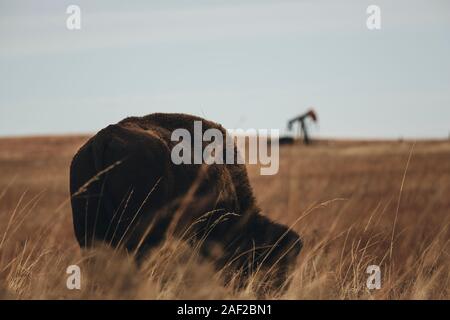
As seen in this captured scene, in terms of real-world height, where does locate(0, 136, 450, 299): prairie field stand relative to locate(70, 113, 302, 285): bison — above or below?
below

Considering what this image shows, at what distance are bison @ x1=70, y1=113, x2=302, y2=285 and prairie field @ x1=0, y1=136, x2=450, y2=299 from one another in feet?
0.57

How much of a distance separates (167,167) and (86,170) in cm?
64

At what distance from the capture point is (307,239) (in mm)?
8867

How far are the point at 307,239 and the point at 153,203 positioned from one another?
4.20 metres

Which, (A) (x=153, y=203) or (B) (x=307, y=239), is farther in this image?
(B) (x=307, y=239)

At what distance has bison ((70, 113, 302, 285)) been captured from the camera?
16.5ft

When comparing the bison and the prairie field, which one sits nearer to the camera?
the prairie field

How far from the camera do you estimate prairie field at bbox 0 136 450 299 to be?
422 cm

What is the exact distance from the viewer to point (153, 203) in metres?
5.07

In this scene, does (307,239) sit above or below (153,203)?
below

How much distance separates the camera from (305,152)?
42.5 m

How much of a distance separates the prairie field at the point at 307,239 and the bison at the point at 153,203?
0.57 feet
